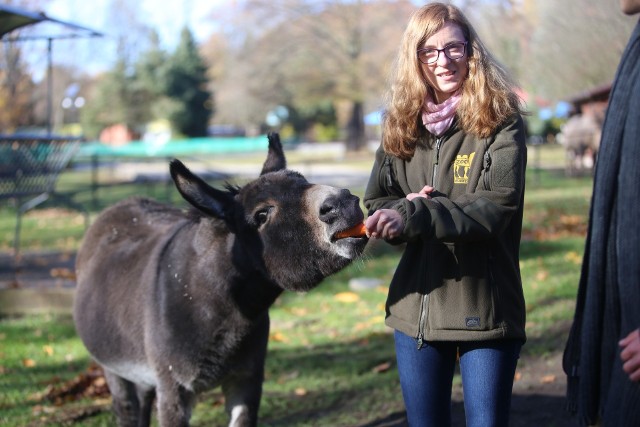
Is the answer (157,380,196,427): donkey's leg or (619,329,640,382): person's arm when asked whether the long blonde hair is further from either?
(157,380,196,427): donkey's leg

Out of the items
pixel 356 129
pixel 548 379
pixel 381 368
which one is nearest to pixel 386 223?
pixel 548 379

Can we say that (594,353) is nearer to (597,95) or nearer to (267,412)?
(267,412)

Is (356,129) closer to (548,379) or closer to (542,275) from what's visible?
(542,275)

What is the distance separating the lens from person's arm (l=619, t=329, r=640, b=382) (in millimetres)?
1909

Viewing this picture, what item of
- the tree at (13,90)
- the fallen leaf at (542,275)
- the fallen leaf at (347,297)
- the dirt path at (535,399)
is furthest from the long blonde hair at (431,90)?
the tree at (13,90)

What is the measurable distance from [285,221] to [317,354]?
11.0 ft

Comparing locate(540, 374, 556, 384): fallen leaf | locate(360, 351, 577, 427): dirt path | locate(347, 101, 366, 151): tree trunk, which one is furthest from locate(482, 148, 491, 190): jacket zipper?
locate(347, 101, 366, 151): tree trunk

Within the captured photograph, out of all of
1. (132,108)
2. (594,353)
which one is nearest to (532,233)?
(594,353)

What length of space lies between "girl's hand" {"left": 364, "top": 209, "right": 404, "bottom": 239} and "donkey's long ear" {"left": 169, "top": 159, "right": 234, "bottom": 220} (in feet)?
3.97

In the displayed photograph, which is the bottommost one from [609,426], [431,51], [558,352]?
[558,352]

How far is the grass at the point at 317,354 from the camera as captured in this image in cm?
535

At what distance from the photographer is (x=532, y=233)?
12336mm

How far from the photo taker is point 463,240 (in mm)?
2777

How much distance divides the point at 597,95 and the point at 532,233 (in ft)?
26.0
